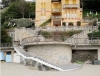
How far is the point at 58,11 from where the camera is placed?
56438mm

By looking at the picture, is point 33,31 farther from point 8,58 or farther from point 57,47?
point 57,47

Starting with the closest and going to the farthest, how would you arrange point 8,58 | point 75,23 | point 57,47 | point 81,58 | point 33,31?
point 57,47 → point 81,58 → point 8,58 → point 33,31 → point 75,23

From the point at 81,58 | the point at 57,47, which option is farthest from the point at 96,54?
the point at 57,47

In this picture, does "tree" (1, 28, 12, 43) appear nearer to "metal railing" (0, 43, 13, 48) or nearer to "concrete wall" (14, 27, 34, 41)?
"concrete wall" (14, 27, 34, 41)

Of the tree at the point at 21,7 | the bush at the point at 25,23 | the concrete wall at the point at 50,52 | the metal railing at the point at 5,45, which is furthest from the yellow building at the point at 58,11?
the concrete wall at the point at 50,52

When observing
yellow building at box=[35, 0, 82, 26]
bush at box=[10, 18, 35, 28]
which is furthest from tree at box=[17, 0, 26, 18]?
yellow building at box=[35, 0, 82, 26]

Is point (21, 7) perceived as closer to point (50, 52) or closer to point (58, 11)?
point (58, 11)

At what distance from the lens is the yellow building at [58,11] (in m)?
54.5

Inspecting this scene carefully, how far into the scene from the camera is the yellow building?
2146 inches

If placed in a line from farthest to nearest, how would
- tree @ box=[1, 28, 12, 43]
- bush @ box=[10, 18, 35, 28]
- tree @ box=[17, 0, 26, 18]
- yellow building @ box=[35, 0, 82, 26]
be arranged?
tree @ box=[17, 0, 26, 18] < bush @ box=[10, 18, 35, 28] < yellow building @ box=[35, 0, 82, 26] < tree @ box=[1, 28, 12, 43]

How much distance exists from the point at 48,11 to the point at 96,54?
21.8 metres

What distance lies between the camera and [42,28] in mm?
47969

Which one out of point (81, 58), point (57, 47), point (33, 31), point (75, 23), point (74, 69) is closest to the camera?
point (74, 69)

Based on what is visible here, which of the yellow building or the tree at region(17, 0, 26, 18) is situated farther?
the tree at region(17, 0, 26, 18)
